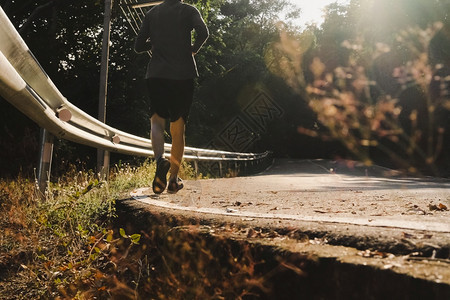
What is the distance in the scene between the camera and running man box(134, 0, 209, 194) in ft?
16.6

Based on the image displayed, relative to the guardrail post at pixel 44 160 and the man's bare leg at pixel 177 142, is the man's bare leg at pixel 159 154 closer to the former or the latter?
the man's bare leg at pixel 177 142

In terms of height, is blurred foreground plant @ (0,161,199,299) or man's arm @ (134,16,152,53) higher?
man's arm @ (134,16,152,53)

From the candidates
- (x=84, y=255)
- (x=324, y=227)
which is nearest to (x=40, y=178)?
(x=84, y=255)

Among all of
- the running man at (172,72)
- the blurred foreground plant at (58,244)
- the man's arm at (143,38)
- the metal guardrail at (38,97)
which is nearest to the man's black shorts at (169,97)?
the running man at (172,72)

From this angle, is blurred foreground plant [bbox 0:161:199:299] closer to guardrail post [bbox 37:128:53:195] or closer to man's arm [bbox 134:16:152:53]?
guardrail post [bbox 37:128:53:195]

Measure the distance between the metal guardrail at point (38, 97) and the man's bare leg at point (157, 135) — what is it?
65cm

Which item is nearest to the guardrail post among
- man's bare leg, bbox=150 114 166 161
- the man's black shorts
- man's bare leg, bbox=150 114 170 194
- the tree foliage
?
man's bare leg, bbox=150 114 170 194

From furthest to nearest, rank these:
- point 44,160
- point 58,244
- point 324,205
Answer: point 324,205
point 44,160
point 58,244

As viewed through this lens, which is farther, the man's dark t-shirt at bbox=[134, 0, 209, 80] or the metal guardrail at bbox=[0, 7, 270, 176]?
the man's dark t-shirt at bbox=[134, 0, 209, 80]

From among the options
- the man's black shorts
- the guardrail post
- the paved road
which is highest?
the man's black shorts

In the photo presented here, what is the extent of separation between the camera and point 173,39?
5.16 meters

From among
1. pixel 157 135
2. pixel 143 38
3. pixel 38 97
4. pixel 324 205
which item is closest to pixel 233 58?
pixel 143 38

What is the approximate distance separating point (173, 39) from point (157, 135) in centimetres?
113

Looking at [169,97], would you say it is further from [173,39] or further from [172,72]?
[173,39]
